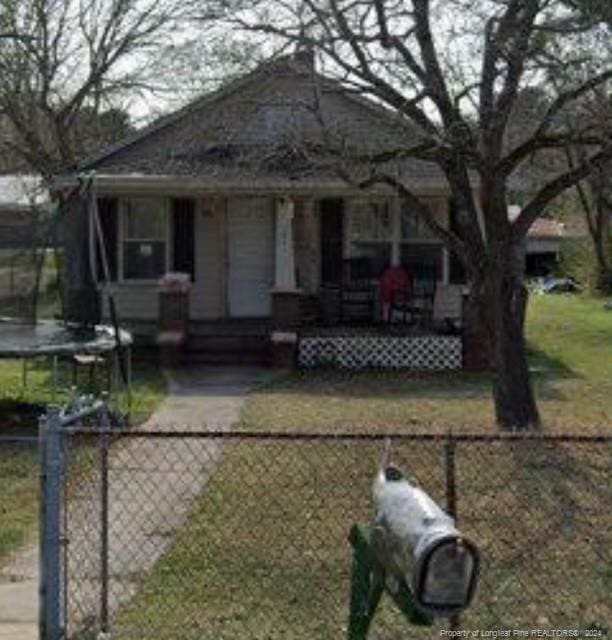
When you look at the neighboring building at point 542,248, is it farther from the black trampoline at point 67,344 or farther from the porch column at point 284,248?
the black trampoline at point 67,344

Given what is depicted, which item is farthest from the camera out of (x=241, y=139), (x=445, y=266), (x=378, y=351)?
(x=445, y=266)

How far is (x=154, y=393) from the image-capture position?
698 inches

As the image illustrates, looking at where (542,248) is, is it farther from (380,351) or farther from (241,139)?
(380,351)

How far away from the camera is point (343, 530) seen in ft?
30.0

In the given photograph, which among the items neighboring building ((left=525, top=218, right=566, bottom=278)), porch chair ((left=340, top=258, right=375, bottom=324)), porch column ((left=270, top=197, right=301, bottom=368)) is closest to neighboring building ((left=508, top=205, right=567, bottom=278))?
neighboring building ((left=525, top=218, right=566, bottom=278))

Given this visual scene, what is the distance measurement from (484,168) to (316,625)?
21.1 ft

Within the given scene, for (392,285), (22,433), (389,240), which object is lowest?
(22,433)

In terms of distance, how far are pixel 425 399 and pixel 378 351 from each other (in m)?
3.95

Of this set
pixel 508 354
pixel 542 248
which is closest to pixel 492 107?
pixel 508 354

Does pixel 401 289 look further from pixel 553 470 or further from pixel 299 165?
pixel 553 470

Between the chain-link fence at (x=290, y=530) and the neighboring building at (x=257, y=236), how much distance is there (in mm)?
8834

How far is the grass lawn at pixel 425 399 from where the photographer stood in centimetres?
1462

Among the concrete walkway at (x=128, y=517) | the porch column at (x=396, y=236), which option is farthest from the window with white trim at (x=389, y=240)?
the concrete walkway at (x=128, y=517)

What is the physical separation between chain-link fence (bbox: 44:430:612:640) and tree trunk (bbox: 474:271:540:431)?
73cm
